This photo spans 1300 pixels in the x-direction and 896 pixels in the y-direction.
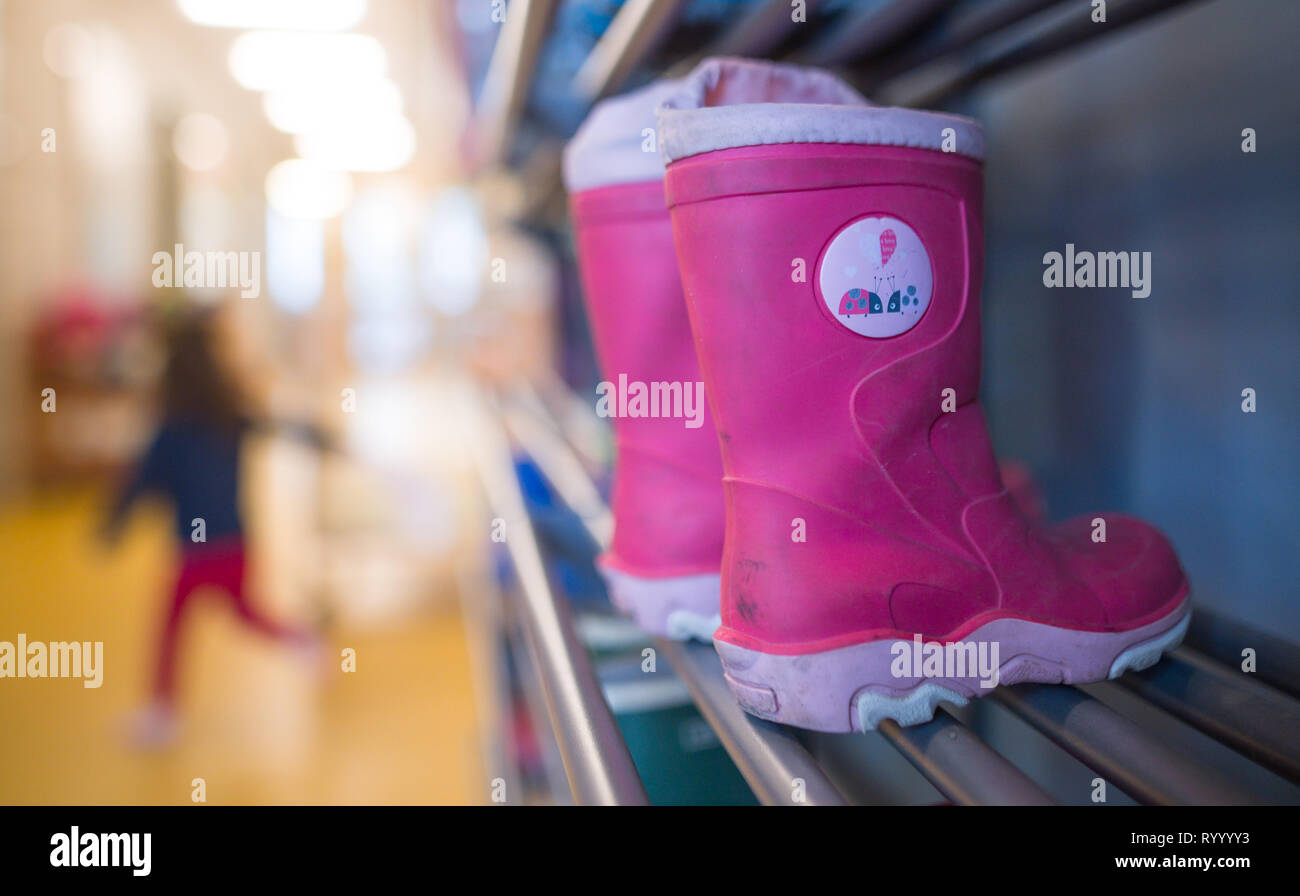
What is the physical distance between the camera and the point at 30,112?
5.32m

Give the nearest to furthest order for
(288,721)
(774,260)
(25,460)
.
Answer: (774,260), (288,721), (25,460)

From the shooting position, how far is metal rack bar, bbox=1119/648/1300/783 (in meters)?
0.50

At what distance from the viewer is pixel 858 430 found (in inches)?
23.1

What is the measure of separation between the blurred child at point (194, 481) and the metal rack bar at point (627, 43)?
2.11m

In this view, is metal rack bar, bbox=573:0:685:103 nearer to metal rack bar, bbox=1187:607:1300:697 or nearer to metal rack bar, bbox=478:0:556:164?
metal rack bar, bbox=478:0:556:164

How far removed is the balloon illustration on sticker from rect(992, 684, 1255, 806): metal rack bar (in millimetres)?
280

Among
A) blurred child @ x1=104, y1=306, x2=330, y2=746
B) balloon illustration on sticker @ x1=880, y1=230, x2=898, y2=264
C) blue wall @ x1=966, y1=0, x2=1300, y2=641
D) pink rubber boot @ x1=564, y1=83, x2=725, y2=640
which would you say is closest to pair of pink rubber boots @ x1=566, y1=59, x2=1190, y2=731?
balloon illustration on sticker @ x1=880, y1=230, x2=898, y2=264

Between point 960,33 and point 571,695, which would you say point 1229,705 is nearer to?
point 571,695

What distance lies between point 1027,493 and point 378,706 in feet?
8.38

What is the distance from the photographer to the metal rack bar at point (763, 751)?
49 centimetres

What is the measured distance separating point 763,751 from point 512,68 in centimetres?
69

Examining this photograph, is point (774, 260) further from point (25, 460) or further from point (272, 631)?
point (25, 460)
